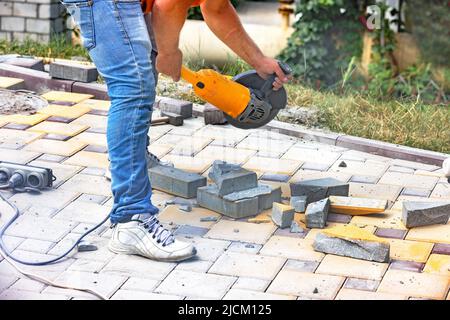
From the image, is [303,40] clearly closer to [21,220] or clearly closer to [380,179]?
[380,179]

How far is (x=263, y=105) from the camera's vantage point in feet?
17.5

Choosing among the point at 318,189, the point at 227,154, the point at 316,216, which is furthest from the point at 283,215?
the point at 227,154

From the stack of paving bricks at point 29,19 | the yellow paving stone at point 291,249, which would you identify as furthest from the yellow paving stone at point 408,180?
the stack of paving bricks at point 29,19

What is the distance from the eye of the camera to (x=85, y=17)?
166 inches

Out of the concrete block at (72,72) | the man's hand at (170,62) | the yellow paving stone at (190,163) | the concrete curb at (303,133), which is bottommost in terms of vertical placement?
the yellow paving stone at (190,163)

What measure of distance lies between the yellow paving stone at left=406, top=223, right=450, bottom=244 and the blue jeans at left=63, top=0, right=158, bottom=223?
131 cm

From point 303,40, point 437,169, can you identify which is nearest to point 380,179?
point 437,169

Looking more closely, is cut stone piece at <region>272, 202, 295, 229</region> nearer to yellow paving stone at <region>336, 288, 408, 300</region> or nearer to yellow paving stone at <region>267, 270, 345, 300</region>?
yellow paving stone at <region>267, 270, 345, 300</region>

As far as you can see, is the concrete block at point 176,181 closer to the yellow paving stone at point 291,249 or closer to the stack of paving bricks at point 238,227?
the stack of paving bricks at point 238,227

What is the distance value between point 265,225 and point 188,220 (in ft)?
1.21

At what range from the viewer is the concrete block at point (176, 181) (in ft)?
16.5

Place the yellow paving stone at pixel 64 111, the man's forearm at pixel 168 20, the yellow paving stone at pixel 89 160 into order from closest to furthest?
the man's forearm at pixel 168 20, the yellow paving stone at pixel 89 160, the yellow paving stone at pixel 64 111

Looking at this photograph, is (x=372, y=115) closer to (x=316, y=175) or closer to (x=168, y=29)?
(x=316, y=175)

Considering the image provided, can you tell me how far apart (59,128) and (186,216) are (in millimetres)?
1564
